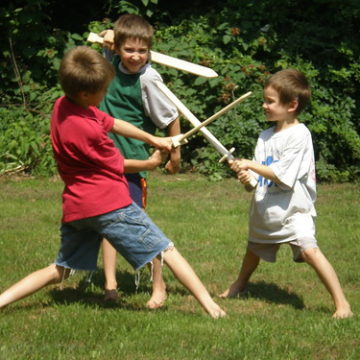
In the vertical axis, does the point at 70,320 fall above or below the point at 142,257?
below

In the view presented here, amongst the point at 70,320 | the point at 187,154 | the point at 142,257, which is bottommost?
the point at 187,154

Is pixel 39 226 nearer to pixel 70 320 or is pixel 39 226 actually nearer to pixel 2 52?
pixel 70 320

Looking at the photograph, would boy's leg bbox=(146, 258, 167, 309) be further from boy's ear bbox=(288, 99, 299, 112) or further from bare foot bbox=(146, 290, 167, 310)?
boy's ear bbox=(288, 99, 299, 112)

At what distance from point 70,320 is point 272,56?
680cm

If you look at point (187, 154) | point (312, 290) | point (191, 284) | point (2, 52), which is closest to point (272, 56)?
point (187, 154)

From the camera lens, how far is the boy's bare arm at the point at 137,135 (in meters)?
4.45

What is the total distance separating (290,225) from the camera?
478cm

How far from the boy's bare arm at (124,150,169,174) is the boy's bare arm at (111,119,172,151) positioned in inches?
1.8

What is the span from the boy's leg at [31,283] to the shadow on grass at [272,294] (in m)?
1.25

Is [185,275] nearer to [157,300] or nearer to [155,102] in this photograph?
[157,300]

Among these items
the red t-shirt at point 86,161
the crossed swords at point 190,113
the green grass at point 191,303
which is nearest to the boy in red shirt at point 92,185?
the red t-shirt at point 86,161

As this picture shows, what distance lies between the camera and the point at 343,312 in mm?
4598

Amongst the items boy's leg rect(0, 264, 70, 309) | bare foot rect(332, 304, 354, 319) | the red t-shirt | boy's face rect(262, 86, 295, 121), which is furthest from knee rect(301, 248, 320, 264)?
boy's leg rect(0, 264, 70, 309)

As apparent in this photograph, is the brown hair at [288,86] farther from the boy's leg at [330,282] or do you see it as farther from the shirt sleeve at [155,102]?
the boy's leg at [330,282]
